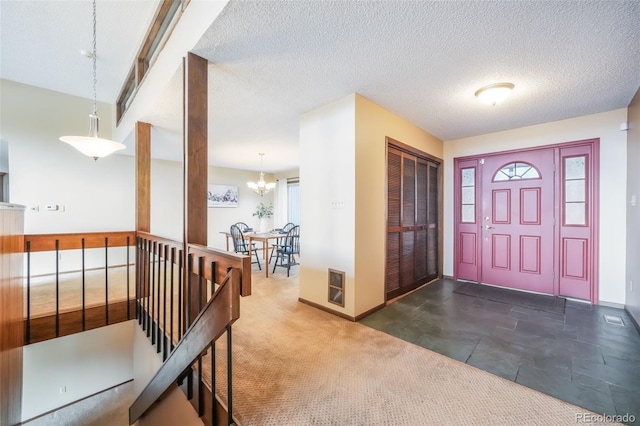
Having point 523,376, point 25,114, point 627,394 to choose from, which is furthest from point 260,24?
point 25,114

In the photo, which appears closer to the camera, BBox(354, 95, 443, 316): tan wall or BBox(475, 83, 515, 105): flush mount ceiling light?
BBox(475, 83, 515, 105): flush mount ceiling light

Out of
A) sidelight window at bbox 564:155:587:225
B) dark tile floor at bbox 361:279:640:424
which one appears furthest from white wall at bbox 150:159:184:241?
sidelight window at bbox 564:155:587:225

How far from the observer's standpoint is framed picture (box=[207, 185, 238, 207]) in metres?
6.74

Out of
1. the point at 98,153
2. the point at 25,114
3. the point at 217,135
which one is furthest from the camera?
the point at 217,135

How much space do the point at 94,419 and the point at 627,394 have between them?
504cm

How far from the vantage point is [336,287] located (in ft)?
9.60

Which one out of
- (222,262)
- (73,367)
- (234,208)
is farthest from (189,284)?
(234,208)

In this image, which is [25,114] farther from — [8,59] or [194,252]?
[194,252]

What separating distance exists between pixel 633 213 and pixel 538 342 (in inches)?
73.2

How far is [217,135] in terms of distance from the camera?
4211 mm

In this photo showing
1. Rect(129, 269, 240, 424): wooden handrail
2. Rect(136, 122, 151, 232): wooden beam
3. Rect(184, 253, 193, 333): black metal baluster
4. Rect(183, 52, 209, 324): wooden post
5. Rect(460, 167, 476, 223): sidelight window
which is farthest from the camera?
Rect(460, 167, 476, 223): sidelight window

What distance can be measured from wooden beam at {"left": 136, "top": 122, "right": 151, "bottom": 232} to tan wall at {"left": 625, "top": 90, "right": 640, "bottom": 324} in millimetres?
5407

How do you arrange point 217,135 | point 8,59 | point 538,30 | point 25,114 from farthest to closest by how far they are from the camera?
point 217,135
point 25,114
point 8,59
point 538,30

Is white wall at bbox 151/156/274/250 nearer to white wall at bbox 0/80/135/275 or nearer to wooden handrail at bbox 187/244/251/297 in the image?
white wall at bbox 0/80/135/275
